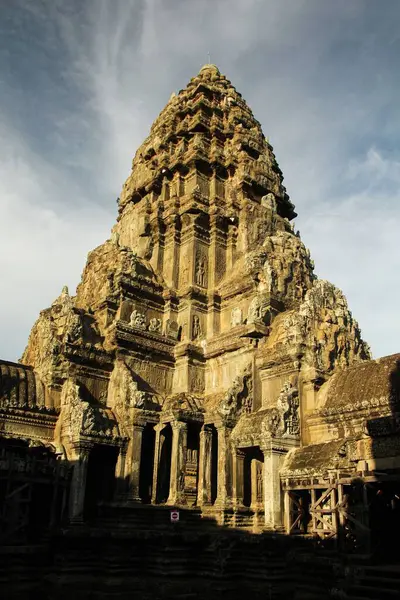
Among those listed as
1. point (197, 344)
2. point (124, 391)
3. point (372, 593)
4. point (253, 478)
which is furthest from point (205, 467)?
point (372, 593)

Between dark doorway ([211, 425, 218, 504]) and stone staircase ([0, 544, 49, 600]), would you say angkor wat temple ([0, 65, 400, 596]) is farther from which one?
stone staircase ([0, 544, 49, 600])

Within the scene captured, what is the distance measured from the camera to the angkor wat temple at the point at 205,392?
45.8ft

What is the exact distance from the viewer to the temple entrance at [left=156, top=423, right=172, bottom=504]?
18.1 meters

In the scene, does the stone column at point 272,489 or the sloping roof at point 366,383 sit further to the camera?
the sloping roof at point 366,383

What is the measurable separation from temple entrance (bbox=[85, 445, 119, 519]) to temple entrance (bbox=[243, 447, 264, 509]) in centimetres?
424

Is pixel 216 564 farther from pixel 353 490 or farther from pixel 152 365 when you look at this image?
pixel 152 365

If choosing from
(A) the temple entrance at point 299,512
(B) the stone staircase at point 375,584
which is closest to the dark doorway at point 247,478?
(A) the temple entrance at point 299,512

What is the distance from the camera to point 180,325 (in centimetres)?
2245

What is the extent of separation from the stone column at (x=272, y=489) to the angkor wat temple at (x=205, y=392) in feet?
0.12

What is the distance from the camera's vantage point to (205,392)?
68.7 ft

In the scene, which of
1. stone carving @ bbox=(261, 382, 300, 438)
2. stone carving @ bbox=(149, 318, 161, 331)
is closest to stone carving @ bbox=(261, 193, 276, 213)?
stone carving @ bbox=(149, 318, 161, 331)

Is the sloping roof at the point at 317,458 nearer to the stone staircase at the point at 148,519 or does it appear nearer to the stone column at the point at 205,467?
the stone staircase at the point at 148,519

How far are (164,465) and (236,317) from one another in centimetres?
645

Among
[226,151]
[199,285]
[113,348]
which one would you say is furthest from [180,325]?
[226,151]
